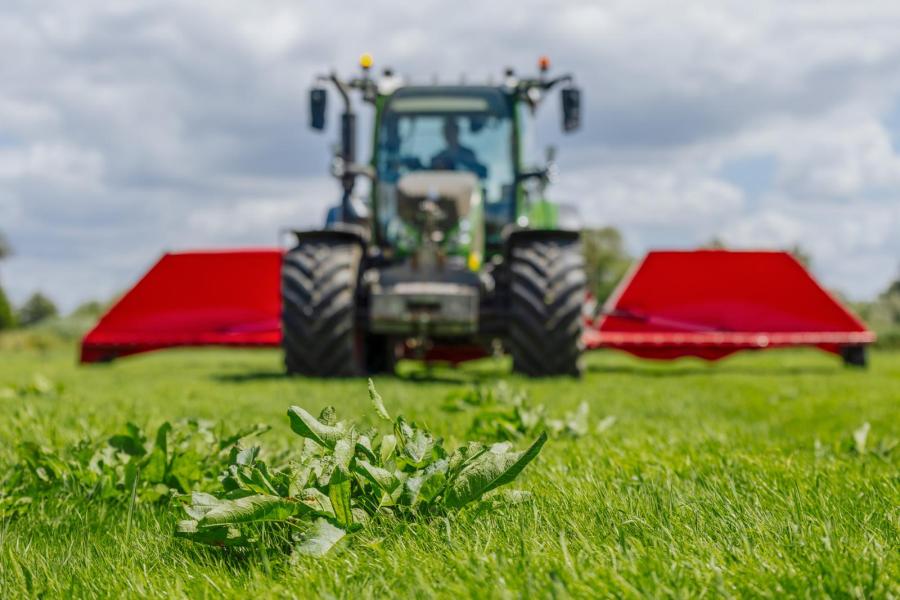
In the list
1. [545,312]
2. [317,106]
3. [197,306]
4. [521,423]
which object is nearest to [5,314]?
[197,306]

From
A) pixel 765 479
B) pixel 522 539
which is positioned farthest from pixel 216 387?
pixel 522 539

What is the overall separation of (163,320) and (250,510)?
842cm

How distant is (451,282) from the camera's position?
816 cm

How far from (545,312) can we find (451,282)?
32.4 inches

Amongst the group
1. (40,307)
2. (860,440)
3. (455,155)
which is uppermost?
(455,155)

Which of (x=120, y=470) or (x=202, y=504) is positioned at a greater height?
(x=202, y=504)

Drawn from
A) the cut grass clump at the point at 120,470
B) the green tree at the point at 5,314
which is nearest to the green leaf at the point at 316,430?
the cut grass clump at the point at 120,470

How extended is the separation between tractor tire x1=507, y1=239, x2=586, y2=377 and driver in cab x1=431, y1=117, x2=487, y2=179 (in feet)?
3.98

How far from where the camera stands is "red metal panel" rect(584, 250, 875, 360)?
10125mm

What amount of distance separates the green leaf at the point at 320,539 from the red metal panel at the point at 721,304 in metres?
8.23

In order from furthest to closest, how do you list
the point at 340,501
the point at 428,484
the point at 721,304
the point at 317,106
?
A: the point at 721,304, the point at 317,106, the point at 428,484, the point at 340,501

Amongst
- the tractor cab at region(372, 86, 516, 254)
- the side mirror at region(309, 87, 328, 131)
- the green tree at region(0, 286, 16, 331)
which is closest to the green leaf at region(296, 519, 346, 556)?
the side mirror at region(309, 87, 328, 131)

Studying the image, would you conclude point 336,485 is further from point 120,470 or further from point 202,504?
point 120,470

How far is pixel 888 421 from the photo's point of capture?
4.75m
